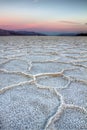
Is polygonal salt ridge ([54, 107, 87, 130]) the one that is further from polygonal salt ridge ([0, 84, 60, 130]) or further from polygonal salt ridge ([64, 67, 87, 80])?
polygonal salt ridge ([64, 67, 87, 80])

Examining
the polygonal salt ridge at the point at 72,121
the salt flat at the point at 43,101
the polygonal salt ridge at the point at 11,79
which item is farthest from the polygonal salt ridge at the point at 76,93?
the polygonal salt ridge at the point at 11,79

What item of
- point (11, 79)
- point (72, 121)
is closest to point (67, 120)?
point (72, 121)

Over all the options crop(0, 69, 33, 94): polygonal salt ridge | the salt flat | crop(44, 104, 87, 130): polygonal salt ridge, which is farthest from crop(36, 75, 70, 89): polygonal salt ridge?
crop(44, 104, 87, 130): polygonal salt ridge

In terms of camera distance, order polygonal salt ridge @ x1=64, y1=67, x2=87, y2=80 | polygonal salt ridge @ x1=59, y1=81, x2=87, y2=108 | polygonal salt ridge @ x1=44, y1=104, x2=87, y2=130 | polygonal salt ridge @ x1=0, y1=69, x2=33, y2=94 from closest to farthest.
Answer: polygonal salt ridge @ x1=44, y1=104, x2=87, y2=130 → polygonal salt ridge @ x1=59, y1=81, x2=87, y2=108 → polygonal salt ridge @ x1=0, y1=69, x2=33, y2=94 → polygonal salt ridge @ x1=64, y1=67, x2=87, y2=80

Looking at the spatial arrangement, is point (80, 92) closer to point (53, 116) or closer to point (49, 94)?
point (49, 94)

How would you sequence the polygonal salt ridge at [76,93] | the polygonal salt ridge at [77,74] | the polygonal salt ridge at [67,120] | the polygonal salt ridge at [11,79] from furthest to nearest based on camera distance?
the polygonal salt ridge at [77,74], the polygonal salt ridge at [11,79], the polygonal salt ridge at [76,93], the polygonal salt ridge at [67,120]

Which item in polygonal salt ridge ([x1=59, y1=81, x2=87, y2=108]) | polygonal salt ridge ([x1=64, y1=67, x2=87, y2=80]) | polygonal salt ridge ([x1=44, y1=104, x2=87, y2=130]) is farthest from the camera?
polygonal salt ridge ([x1=64, y1=67, x2=87, y2=80])

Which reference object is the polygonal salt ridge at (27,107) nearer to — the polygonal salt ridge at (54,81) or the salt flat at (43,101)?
the salt flat at (43,101)

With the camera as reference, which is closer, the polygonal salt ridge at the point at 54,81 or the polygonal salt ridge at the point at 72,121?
the polygonal salt ridge at the point at 72,121

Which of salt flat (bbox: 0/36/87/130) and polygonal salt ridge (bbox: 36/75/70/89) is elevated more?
polygonal salt ridge (bbox: 36/75/70/89)
